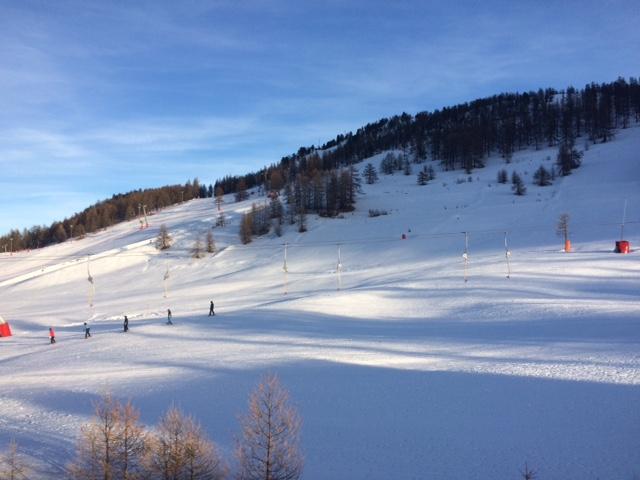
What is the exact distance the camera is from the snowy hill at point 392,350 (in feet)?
37.0

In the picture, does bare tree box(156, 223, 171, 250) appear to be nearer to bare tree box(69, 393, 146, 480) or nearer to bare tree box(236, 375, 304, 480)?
bare tree box(69, 393, 146, 480)

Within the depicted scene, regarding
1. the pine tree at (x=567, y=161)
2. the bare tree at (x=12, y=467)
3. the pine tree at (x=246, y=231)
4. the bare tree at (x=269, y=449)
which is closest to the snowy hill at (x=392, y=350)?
the bare tree at (x=12, y=467)

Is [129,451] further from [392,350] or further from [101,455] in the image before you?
[392,350]

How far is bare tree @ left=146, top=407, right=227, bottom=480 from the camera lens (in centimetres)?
940

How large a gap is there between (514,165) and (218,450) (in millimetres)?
100054

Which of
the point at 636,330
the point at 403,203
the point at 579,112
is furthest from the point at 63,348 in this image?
the point at 579,112

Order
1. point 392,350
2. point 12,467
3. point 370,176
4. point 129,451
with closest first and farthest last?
point 129,451, point 12,467, point 392,350, point 370,176

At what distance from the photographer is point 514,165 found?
99438 millimetres

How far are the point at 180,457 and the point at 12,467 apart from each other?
4.34 metres

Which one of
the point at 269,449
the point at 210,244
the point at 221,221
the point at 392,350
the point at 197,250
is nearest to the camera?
the point at 269,449

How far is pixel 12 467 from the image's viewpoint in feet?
34.8

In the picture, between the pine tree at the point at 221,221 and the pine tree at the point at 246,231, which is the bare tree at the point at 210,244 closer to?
the pine tree at the point at 246,231

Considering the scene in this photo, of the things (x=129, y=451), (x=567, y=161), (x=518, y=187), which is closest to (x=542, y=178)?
(x=518, y=187)

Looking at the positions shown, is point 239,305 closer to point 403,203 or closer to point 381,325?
point 381,325
